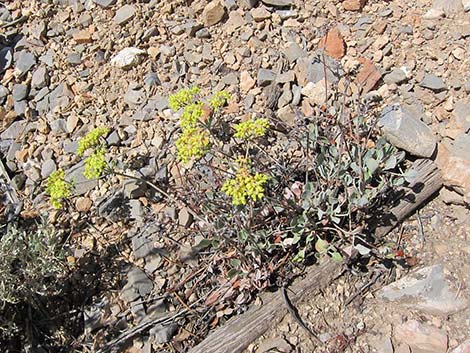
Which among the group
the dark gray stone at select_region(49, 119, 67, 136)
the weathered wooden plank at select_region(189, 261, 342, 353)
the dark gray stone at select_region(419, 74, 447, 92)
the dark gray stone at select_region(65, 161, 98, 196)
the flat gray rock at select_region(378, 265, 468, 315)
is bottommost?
the flat gray rock at select_region(378, 265, 468, 315)

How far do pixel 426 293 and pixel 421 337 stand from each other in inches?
9.0

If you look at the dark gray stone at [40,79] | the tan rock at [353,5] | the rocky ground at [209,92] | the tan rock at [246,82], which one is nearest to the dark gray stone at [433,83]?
the rocky ground at [209,92]

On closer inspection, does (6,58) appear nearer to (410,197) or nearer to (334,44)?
(334,44)

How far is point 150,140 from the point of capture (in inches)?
142

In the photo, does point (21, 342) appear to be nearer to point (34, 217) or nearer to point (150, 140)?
point (34, 217)

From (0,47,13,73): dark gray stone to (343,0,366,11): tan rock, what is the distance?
2429 millimetres

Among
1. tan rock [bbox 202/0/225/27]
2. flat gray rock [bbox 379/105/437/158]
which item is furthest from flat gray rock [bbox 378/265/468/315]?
tan rock [bbox 202/0/225/27]

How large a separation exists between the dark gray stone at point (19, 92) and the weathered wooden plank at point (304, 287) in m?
2.22

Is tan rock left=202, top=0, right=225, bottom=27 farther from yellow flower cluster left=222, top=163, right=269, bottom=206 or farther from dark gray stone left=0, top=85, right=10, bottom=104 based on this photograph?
yellow flower cluster left=222, top=163, right=269, bottom=206

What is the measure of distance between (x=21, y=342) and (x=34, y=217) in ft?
2.56

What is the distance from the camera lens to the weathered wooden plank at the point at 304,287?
290 centimetres

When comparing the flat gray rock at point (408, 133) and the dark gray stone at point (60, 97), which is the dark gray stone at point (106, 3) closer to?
the dark gray stone at point (60, 97)

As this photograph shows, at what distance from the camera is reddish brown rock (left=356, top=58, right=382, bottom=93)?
3.47 metres

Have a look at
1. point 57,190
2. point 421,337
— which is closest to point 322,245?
point 421,337
